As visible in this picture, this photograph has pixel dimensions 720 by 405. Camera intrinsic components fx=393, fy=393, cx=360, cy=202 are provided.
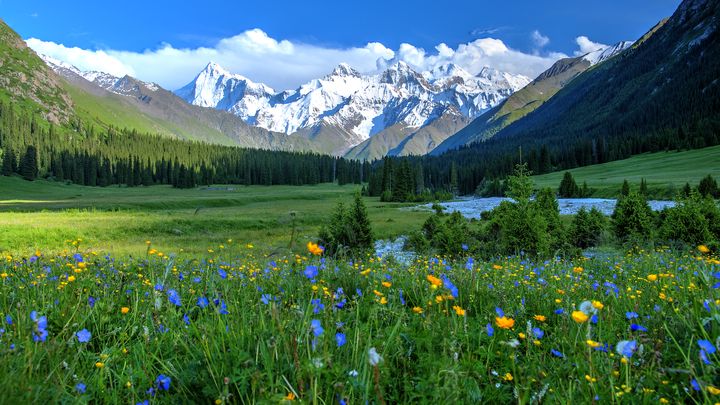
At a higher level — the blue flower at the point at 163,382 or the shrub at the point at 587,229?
the blue flower at the point at 163,382

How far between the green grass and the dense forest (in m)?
115

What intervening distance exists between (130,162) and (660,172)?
170911 millimetres

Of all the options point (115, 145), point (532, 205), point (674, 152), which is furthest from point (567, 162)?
point (115, 145)

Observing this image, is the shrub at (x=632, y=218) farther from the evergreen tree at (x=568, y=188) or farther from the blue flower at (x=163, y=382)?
the evergreen tree at (x=568, y=188)

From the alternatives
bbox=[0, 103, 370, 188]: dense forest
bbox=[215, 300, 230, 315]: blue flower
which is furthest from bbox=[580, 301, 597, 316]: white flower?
bbox=[0, 103, 370, 188]: dense forest

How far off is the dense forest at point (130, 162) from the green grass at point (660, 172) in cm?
11466

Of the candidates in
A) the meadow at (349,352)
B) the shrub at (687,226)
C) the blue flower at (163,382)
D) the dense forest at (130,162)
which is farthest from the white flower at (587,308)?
the dense forest at (130,162)

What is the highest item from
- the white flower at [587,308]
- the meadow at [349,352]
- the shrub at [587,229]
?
the white flower at [587,308]

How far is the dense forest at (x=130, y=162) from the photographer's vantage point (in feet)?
451

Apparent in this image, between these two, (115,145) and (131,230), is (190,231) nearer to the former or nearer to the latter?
(131,230)

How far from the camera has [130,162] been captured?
155000 millimetres

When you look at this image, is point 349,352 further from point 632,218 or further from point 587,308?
point 632,218

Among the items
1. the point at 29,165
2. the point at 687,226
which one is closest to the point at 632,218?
the point at 687,226

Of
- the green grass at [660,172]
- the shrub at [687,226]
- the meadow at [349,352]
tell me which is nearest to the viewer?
the meadow at [349,352]
